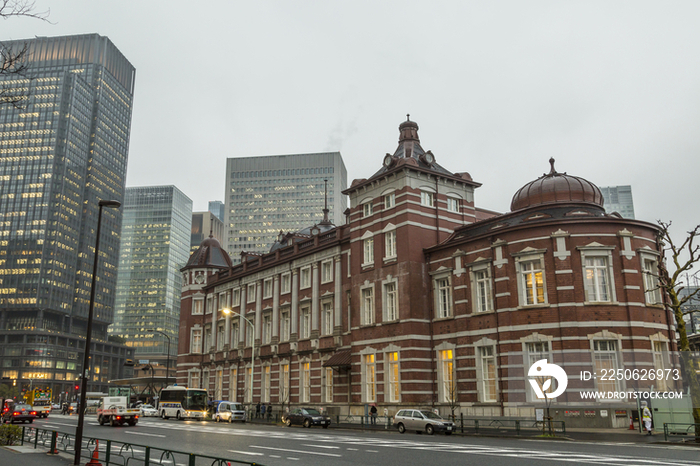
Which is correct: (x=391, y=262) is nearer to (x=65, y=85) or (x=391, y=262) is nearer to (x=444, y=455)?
(x=444, y=455)

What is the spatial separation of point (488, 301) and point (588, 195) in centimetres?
969

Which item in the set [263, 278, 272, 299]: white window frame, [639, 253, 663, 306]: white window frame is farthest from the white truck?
[639, 253, 663, 306]: white window frame

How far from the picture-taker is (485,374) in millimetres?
37250

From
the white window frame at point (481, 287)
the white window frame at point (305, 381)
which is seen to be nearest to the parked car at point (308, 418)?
the white window frame at point (305, 381)

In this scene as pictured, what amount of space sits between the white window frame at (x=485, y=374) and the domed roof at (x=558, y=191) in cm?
999

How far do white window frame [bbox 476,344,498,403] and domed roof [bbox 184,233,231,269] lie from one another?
1653 inches

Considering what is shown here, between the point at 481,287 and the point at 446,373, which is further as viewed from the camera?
the point at 446,373

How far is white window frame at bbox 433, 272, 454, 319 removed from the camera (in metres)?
40.8

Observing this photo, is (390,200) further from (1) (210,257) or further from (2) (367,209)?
(1) (210,257)

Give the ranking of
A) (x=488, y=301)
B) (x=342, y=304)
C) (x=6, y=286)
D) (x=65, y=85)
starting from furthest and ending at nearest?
(x=65, y=85) < (x=6, y=286) < (x=342, y=304) < (x=488, y=301)

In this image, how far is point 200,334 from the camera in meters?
69.9

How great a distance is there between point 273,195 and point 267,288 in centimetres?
13307

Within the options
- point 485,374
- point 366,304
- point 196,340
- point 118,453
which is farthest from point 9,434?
point 196,340

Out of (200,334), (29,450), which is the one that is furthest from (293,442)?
(200,334)
